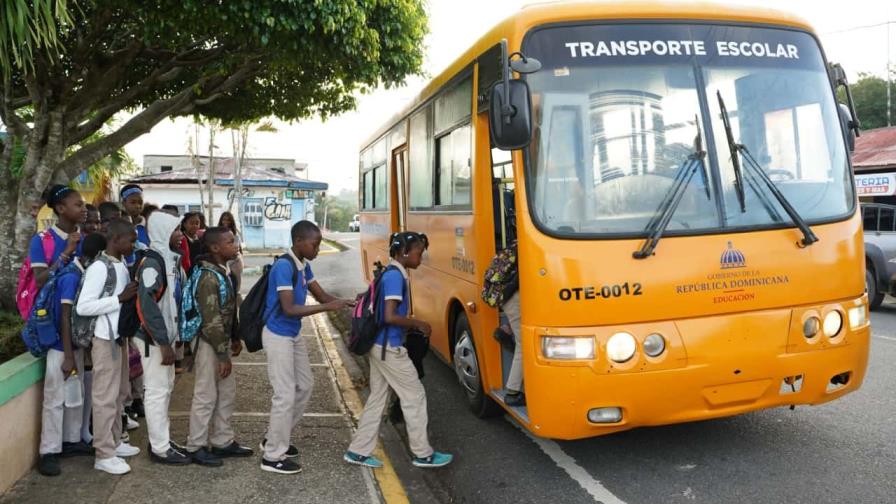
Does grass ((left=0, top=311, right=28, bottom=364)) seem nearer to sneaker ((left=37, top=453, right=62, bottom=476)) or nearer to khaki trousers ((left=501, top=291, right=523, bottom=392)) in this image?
sneaker ((left=37, top=453, right=62, bottom=476))

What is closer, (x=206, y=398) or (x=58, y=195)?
(x=206, y=398)

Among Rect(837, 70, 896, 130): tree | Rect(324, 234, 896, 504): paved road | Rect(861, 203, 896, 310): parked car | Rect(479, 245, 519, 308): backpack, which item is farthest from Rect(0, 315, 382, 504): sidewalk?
Rect(837, 70, 896, 130): tree

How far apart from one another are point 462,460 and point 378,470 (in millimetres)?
637

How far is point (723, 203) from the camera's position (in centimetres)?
435

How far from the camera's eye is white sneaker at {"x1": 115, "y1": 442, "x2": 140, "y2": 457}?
468 centimetres

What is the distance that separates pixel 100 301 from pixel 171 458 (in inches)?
44.0

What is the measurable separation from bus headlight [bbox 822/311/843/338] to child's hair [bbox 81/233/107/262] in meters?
4.48

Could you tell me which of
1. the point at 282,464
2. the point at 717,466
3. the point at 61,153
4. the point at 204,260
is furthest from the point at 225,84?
the point at 717,466

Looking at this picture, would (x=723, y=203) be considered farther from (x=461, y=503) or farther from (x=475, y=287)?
(x=461, y=503)

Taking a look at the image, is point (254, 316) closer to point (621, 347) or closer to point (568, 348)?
point (568, 348)

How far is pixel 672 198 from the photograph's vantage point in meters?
4.25

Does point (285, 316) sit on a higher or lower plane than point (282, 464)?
higher

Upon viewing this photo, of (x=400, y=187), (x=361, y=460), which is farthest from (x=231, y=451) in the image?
(x=400, y=187)

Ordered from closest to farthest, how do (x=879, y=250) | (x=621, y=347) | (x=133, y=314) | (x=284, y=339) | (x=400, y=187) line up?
(x=621, y=347)
(x=133, y=314)
(x=284, y=339)
(x=400, y=187)
(x=879, y=250)
